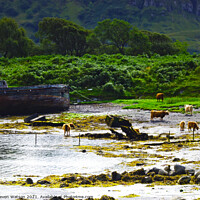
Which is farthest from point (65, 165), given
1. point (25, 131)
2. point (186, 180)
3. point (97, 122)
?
point (97, 122)

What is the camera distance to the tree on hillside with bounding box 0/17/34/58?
105375 millimetres

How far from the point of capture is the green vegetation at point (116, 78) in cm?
6041

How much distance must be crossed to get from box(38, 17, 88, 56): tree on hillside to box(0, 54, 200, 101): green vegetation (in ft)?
127

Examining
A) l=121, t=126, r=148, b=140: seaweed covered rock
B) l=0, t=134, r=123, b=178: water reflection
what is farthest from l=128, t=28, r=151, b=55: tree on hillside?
l=0, t=134, r=123, b=178: water reflection

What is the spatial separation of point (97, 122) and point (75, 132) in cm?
626

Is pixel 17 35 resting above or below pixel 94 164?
above

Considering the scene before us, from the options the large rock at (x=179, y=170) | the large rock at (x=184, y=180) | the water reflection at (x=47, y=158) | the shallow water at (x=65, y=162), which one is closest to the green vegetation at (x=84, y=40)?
the shallow water at (x=65, y=162)

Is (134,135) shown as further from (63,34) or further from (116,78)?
(63,34)

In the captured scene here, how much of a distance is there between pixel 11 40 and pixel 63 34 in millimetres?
17502

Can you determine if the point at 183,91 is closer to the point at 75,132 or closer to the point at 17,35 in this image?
the point at 75,132

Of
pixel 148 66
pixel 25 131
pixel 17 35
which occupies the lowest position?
pixel 25 131

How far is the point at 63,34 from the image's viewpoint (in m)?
116

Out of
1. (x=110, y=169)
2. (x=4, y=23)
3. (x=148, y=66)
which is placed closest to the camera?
(x=110, y=169)

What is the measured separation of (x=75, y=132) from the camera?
30438 millimetres
